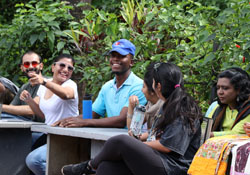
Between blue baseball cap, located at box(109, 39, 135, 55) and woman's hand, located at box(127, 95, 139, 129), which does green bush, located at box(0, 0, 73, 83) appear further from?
woman's hand, located at box(127, 95, 139, 129)

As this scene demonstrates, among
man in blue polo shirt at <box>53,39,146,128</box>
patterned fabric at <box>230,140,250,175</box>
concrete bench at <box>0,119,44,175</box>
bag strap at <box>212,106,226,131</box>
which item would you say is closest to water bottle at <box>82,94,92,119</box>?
man in blue polo shirt at <box>53,39,146,128</box>

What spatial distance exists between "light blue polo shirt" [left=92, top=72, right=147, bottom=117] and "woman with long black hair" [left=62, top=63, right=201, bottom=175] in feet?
3.09

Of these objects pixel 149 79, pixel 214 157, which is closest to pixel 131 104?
pixel 149 79

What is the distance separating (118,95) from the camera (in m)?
4.24

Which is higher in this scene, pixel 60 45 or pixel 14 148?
pixel 60 45

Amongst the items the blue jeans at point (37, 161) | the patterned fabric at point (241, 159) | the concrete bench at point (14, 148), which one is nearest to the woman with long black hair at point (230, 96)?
the patterned fabric at point (241, 159)

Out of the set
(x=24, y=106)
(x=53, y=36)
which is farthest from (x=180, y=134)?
(x=53, y=36)

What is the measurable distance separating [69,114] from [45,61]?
1993mm

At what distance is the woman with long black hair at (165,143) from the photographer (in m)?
2.97

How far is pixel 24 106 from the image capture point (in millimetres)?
4828

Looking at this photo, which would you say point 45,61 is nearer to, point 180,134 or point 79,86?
point 79,86

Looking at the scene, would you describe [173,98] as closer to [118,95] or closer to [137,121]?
[137,121]

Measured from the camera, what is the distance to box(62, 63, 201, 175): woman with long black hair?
2.97m

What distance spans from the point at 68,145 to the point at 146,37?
5.01ft
